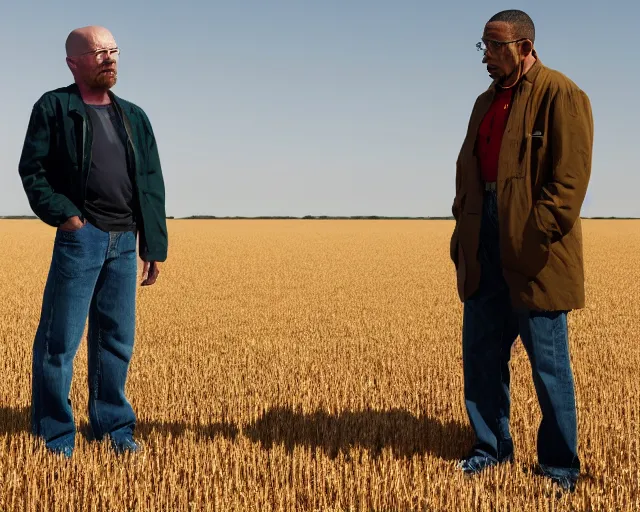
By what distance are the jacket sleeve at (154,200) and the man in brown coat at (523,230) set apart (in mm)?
1750

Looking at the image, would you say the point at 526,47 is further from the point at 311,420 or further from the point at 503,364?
the point at 311,420

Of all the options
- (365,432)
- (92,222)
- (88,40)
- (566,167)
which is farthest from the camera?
(365,432)

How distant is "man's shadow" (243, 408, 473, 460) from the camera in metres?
4.79

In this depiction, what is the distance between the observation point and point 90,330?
4594 millimetres

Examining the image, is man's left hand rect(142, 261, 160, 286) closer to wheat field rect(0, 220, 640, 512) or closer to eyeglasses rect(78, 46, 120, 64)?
wheat field rect(0, 220, 640, 512)

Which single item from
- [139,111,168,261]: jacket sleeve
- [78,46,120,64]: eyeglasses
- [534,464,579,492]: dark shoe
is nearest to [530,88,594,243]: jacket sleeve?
[534,464,579,492]: dark shoe

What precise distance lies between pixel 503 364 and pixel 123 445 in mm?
2321

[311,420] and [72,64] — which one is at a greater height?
[72,64]

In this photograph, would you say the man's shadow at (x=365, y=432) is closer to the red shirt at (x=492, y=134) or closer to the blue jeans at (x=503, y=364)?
the blue jeans at (x=503, y=364)

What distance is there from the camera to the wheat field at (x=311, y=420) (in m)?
3.90

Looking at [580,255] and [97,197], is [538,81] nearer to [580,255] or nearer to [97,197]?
[580,255]

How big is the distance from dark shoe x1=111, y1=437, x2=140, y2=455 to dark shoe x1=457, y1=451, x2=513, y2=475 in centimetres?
192

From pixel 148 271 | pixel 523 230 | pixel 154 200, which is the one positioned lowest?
pixel 148 271

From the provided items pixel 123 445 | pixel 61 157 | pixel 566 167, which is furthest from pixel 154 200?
pixel 566 167
